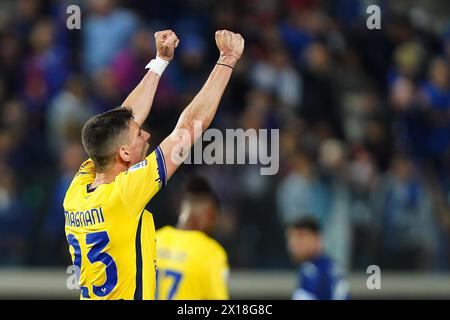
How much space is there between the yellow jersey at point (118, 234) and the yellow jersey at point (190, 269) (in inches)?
64.4

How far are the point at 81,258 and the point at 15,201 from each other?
5.92 meters

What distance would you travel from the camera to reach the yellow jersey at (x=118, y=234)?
4871 mm

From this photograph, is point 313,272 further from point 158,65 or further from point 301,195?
point 158,65

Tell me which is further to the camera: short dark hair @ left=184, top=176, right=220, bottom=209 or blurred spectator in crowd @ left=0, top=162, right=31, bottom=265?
blurred spectator in crowd @ left=0, top=162, right=31, bottom=265

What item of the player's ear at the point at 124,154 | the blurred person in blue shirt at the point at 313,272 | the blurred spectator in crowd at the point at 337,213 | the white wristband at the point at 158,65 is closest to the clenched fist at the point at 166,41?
the white wristband at the point at 158,65

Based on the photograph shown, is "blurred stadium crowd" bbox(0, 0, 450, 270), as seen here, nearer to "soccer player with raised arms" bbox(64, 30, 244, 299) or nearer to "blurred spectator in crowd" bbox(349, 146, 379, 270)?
"blurred spectator in crowd" bbox(349, 146, 379, 270)

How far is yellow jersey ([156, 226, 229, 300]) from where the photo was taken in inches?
265

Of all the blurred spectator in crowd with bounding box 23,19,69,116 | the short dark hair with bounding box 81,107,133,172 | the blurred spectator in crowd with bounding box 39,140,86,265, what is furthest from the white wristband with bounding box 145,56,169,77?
the blurred spectator in crowd with bounding box 23,19,69,116

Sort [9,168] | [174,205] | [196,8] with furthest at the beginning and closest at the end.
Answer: [196,8] → [9,168] → [174,205]

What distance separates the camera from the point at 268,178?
11016mm

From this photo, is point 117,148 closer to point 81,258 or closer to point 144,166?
point 144,166

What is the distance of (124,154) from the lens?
5027 mm

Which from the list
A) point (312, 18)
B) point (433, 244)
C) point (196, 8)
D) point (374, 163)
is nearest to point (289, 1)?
point (312, 18)

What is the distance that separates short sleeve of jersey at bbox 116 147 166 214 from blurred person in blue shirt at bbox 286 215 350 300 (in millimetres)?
3359
